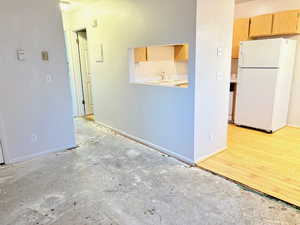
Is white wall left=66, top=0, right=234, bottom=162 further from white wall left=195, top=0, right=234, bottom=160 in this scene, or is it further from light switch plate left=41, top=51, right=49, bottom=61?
light switch plate left=41, top=51, right=49, bottom=61

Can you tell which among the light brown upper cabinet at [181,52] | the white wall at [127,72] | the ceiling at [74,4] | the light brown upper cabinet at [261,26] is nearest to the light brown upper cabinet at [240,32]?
the light brown upper cabinet at [261,26]

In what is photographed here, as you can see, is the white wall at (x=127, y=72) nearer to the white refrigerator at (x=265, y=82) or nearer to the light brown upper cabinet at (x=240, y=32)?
the white refrigerator at (x=265, y=82)

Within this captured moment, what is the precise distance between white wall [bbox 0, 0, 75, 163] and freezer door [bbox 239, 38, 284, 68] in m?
3.25

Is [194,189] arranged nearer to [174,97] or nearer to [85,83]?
[174,97]

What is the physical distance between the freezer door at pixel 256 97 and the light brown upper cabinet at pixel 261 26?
0.79 metres

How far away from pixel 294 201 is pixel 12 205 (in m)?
2.79

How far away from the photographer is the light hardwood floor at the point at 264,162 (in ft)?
7.84

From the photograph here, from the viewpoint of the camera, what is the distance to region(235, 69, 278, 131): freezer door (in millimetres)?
3990

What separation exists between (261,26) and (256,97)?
1.40 m

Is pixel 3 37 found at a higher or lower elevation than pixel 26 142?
higher

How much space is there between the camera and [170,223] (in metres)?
1.90

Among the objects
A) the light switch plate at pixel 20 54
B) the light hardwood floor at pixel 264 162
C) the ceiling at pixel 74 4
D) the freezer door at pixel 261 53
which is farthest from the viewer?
the ceiling at pixel 74 4

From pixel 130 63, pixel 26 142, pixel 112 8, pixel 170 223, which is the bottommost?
pixel 170 223

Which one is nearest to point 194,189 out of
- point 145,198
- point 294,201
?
point 145,198
